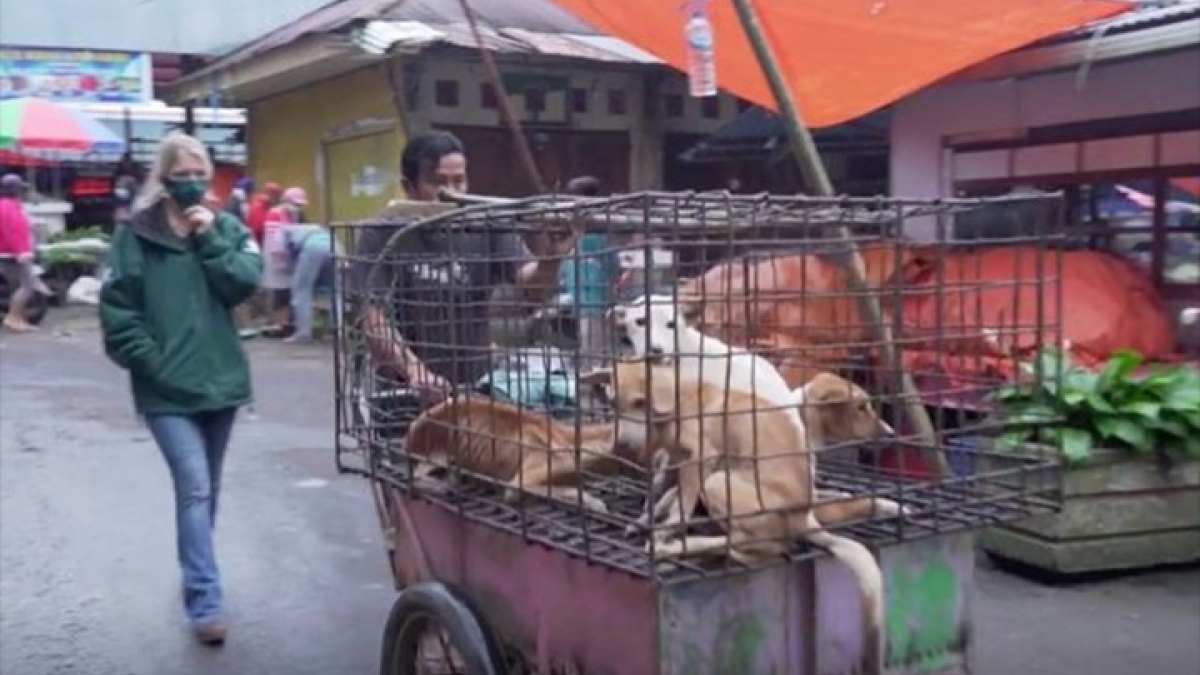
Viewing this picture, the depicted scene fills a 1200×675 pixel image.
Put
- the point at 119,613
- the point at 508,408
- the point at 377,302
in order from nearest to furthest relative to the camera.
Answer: the point at 508,408, the point at 377,302, the point at 119,613

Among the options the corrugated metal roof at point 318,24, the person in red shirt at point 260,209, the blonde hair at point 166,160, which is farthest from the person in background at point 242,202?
the blonde hair at point 166,160

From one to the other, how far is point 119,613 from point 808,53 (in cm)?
411

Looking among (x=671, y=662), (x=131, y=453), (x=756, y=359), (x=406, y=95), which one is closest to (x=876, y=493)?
(x=756, y=359)

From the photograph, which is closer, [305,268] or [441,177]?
[441,177]

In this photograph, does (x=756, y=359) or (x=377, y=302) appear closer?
(x=756, y=359)

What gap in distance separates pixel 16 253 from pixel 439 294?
13609 millimetres

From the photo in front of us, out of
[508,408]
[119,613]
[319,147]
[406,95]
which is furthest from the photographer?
[319,147]

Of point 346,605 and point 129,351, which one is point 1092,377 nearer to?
point 346,605

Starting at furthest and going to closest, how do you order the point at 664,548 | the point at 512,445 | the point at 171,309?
the point at 171,309 → the point at 512,445 → the point at 664,548

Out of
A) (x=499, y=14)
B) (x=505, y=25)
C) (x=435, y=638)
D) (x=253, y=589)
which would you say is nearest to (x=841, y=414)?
(x=435, y=638)

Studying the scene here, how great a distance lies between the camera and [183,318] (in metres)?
5.17

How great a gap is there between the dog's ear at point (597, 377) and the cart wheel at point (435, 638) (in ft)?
2.15

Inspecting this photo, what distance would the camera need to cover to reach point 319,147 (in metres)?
15.8

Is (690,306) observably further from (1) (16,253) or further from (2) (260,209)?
(1) (16,253)
